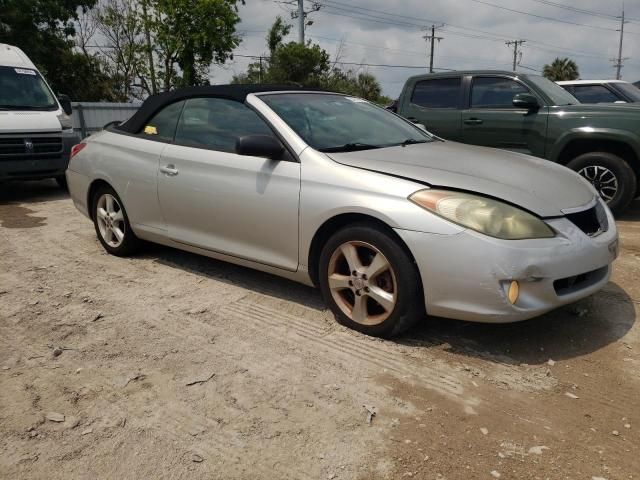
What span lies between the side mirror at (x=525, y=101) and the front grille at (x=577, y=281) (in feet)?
13.0

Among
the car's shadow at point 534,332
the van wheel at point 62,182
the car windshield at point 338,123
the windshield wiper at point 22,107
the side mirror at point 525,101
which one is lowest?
the car's shadow at point 534,332

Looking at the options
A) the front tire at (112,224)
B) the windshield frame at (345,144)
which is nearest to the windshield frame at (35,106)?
the front tire at (112,224)

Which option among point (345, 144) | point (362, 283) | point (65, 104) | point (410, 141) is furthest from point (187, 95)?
point (65, 104)

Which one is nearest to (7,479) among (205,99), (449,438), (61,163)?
(449,438)

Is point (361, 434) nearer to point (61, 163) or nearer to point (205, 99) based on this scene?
point (205, 99)

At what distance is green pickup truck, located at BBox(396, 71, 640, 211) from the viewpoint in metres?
6.39

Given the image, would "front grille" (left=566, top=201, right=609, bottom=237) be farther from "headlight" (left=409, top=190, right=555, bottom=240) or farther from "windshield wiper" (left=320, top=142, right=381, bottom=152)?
"windshield wiper" (left=320, top=142, right=381, bottom=152)

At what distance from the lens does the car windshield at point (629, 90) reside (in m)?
8.57

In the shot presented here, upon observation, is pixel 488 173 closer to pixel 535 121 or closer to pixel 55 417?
pixel 55 417

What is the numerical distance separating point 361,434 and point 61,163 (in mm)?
7795

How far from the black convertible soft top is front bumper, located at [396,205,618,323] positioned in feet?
5.84

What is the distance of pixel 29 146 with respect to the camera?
27.0ft

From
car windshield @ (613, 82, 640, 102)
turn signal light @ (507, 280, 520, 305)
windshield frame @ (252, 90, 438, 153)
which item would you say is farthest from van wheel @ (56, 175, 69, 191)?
car windshield @ (613, 82, 640, 102)

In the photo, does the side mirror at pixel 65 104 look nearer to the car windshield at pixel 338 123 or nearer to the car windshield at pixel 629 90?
the car windshield at pixel 338 123
